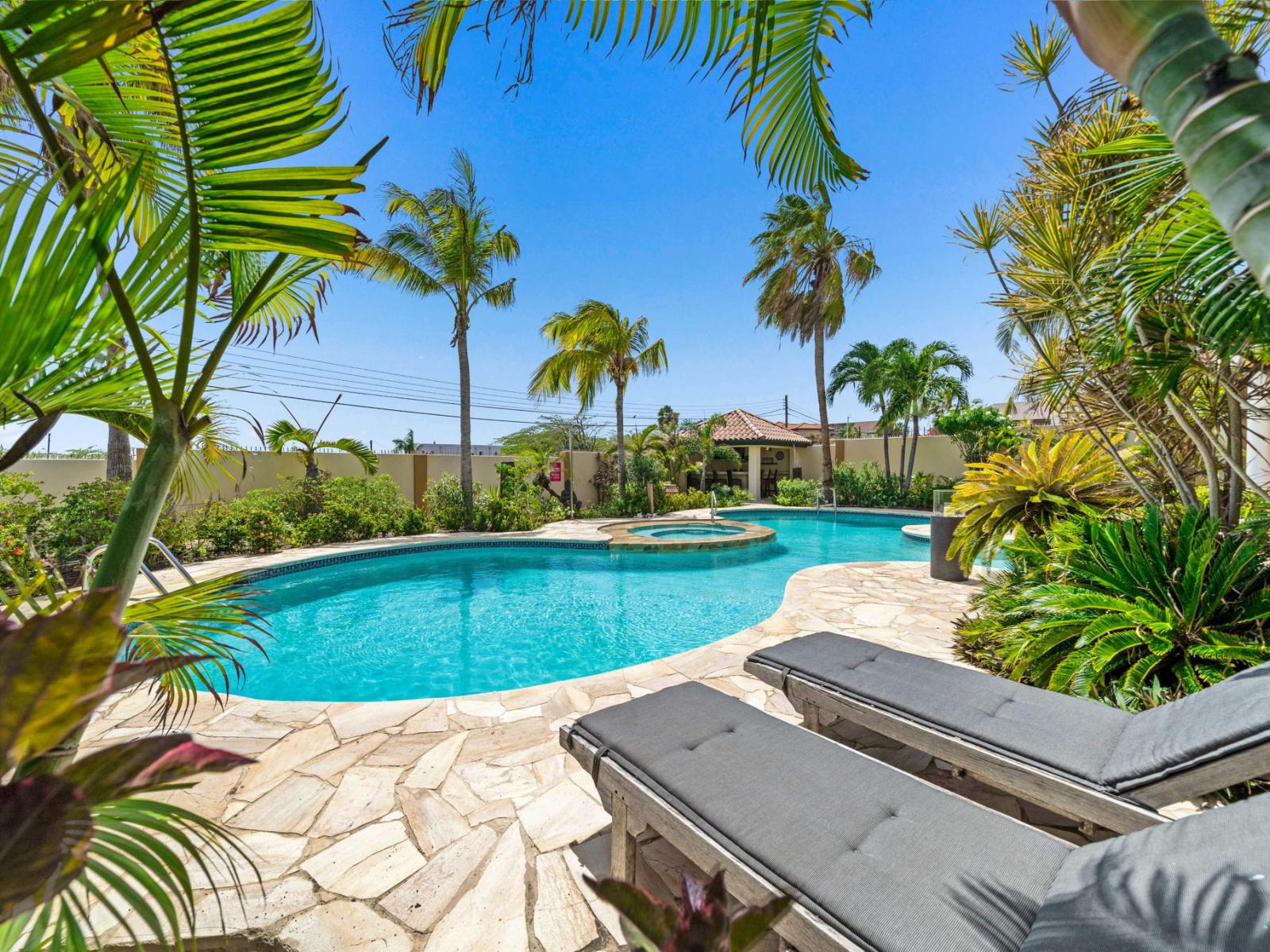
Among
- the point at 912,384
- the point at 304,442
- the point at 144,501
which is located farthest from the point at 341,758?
the point at 912,384

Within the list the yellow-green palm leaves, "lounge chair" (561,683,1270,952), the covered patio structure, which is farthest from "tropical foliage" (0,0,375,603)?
the covered patio structure

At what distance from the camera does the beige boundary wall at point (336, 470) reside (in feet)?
37.5

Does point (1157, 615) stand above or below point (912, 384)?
below

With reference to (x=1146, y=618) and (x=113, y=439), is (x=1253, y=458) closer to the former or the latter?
(x=1146, y=618)

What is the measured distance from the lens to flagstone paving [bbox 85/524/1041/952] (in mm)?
2154

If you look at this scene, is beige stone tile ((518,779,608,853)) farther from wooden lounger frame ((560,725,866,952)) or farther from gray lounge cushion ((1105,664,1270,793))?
gray lounge cushion ((1105,664,1270,793))

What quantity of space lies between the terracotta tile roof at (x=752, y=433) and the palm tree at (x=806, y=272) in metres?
5.16

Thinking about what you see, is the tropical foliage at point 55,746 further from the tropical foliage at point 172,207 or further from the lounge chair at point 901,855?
the lounge chair at point 901,855

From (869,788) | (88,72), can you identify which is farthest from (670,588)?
(88,72)

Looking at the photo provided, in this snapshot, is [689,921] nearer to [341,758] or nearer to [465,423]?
[341,758]

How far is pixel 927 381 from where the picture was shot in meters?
18.9

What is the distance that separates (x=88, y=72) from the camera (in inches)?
43.8

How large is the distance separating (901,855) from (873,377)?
65.4 feet

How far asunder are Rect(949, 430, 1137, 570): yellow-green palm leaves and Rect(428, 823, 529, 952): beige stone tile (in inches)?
214
